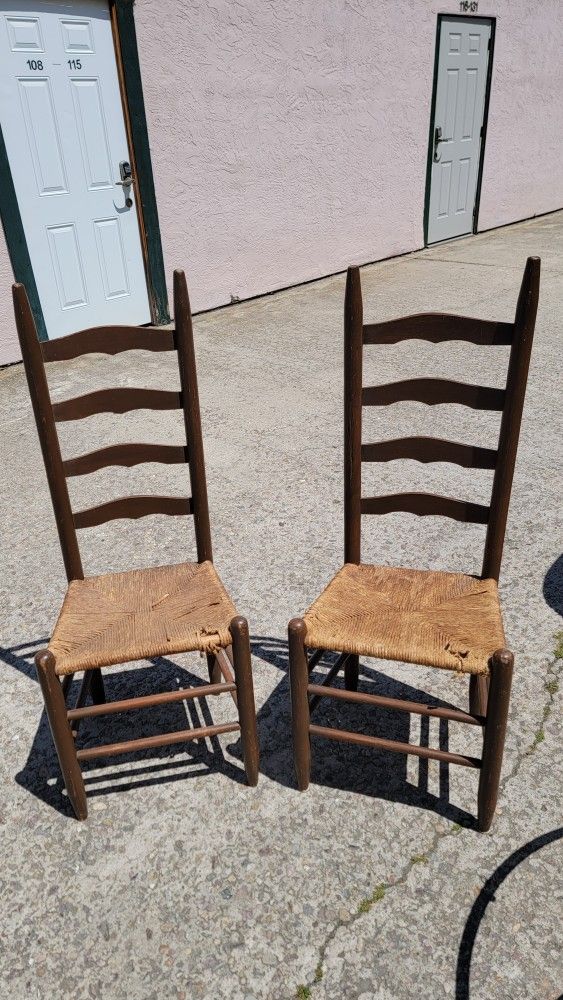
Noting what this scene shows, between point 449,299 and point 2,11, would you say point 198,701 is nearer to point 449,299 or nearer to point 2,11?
point 2,11

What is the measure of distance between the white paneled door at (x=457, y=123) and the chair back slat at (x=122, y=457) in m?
7.02

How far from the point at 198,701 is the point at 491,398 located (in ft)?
4.21

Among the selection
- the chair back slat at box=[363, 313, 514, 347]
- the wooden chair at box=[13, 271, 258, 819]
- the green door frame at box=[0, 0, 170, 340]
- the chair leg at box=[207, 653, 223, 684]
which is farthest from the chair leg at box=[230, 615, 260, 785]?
the green door frame at box=[0, 0, 170, 340]

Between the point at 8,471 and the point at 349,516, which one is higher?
the point at 349,516

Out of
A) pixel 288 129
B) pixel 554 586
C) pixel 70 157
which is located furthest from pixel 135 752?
pixel 288 129

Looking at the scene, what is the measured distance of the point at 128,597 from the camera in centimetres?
202

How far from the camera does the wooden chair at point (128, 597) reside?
1780 mm

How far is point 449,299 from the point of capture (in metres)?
6.25

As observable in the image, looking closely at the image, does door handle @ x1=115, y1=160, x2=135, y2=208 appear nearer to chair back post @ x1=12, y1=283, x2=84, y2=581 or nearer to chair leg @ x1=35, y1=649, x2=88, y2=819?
chair back post @ x1=12, y1=283, x2=84, y2=581

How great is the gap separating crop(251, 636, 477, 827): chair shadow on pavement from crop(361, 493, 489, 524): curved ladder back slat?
59 cm

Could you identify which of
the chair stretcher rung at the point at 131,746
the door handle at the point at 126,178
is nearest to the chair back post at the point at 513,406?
the chair stretcher rung at the point at 131,746

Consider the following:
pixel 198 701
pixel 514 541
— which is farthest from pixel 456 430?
pixel 198 701

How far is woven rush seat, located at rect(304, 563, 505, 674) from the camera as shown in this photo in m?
1.72

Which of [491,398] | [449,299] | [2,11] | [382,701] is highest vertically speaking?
[2,11]
